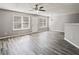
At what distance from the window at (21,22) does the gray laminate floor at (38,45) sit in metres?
0.19

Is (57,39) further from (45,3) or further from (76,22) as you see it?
(45,3)

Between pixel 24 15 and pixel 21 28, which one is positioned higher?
pixel 24 15

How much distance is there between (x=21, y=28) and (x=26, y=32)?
12 cm

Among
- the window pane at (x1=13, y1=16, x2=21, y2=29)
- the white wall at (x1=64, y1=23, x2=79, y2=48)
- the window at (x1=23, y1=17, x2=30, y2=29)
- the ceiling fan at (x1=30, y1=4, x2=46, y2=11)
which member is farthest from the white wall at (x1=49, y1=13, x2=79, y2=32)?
the window pane at (x1=13, y1=16, x2=21, y2=29)

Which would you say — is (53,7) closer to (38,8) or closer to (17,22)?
(38,8)

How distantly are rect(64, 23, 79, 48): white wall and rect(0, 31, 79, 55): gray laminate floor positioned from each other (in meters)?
0.08

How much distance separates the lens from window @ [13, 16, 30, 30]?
7.57 feet

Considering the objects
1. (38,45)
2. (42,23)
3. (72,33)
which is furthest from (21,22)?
(72,33)

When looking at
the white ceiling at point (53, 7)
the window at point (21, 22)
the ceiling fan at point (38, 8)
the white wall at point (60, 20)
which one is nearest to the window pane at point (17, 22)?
the window at point (21, 22)

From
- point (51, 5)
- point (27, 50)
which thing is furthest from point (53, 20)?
point (27, 50)

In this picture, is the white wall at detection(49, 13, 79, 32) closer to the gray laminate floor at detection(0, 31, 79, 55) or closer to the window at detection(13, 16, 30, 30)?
the gray laminate floor at detection(0, 31, 79, 55)

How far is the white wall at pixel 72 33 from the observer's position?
7.51 feet

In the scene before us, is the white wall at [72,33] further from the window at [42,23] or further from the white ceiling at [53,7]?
the window at [42,23]

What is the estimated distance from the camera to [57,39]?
232 centimetres
